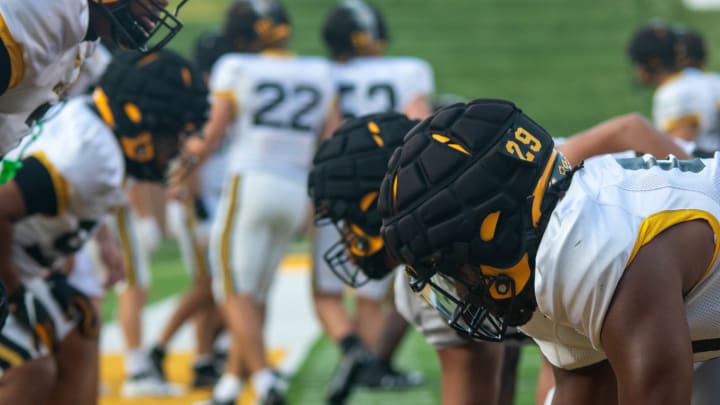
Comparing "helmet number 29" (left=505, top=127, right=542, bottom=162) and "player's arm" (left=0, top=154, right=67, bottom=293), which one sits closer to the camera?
"helmet number 29" (left=505, top=127, right=542, bottom=162)

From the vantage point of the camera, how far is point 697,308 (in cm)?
220

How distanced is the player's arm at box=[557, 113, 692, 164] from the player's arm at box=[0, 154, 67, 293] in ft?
4.50

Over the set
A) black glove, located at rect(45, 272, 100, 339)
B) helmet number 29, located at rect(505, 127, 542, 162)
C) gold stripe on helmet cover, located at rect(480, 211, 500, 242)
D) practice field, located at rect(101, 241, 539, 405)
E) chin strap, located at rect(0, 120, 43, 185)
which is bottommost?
practice field, located at rect(101, 241, 539, 405)

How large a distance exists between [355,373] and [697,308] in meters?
2.92

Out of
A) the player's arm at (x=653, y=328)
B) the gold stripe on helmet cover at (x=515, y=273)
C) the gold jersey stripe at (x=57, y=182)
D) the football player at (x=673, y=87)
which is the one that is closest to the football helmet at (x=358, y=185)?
the gold jersey stripe at (x=57, y=182)

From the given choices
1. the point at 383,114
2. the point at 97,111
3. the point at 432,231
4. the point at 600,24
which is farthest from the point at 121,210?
the point at 600,24

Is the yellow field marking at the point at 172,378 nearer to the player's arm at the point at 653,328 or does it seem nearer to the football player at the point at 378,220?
the football player at the point at 378,220

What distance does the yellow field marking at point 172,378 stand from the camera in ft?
18.3

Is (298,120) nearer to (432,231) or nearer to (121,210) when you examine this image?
(121,210)

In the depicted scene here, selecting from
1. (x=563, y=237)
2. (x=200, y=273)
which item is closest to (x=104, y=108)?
(x=563, y=237)

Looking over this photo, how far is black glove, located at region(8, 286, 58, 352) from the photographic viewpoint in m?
3.27

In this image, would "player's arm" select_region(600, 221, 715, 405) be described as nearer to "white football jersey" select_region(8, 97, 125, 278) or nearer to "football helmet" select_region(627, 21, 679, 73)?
"white football jersey" select_region(8, 97, 125, 278)

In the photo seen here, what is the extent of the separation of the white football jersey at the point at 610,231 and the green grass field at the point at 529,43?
42.9 feet

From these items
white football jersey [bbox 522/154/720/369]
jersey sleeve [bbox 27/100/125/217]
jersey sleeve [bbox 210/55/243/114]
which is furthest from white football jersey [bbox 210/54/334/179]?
white football jersey [bbox 522/154/720/369]
